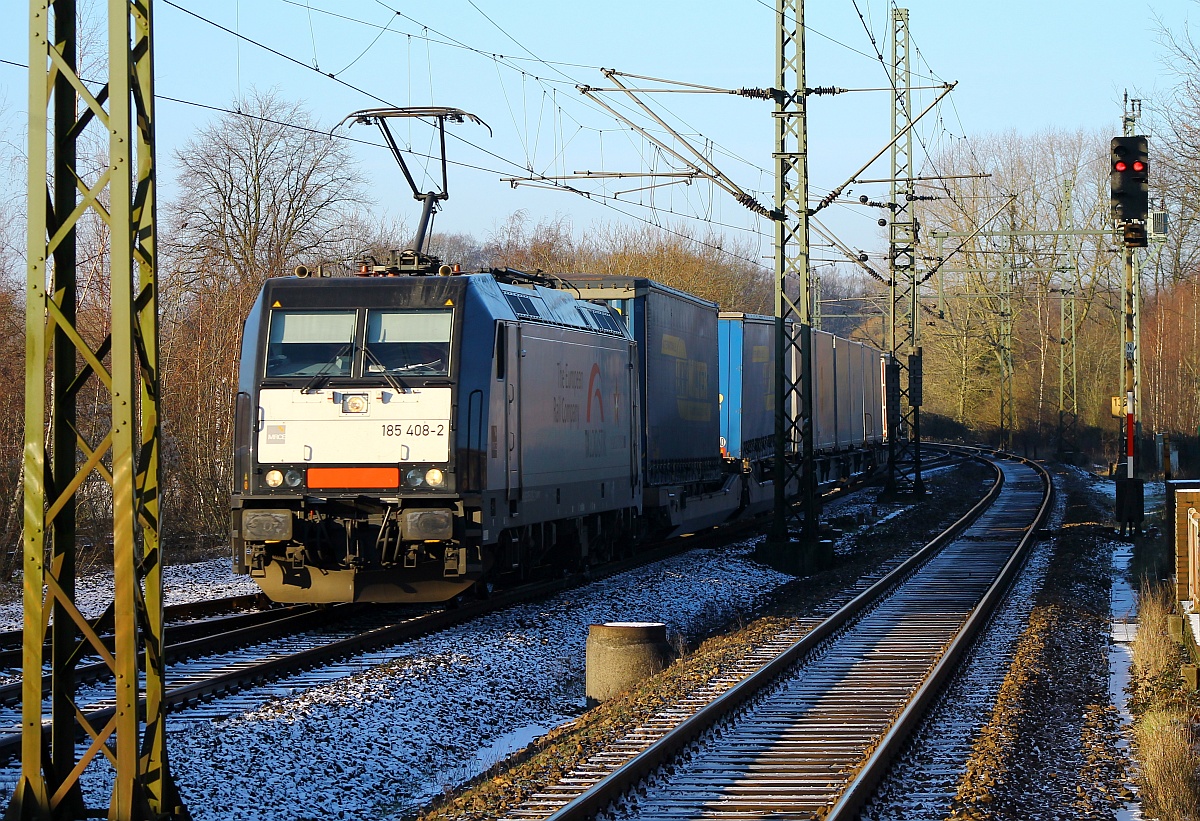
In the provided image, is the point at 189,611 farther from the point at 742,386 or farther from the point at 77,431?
the point at 742,386

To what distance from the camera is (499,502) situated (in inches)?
548

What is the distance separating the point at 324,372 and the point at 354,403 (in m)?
0.48

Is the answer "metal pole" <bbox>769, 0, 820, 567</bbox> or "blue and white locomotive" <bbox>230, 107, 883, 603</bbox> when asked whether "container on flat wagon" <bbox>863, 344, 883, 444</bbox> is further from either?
"blue and white locomotive" <bbox>230, 107, 883, 603</bbox>

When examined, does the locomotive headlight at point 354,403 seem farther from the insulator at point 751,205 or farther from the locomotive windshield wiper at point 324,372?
the insulator at point 751,205

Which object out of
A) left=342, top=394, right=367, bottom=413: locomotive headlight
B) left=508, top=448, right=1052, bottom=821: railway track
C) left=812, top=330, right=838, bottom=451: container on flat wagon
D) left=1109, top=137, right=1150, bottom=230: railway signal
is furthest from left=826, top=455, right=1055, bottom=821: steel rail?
left=812, top=330, right=838, bottom=451: container on flat wagon

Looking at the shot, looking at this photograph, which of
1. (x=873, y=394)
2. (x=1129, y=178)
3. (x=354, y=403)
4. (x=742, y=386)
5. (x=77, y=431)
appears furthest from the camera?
(x=873, y=394)

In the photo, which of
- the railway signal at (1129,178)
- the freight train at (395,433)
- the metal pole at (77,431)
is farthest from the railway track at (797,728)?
the railway signal at (1129,178)

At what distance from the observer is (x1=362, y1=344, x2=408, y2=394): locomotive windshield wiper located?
44.0 feet

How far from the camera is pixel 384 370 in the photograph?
13547mm

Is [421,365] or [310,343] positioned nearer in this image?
[421,365]

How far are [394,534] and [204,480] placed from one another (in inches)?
435

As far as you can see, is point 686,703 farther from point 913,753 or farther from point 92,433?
point 92,433

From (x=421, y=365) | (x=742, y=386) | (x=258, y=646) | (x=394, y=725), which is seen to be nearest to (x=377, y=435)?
(x=421, y=365)

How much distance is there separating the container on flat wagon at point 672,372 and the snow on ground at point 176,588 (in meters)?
6.24
